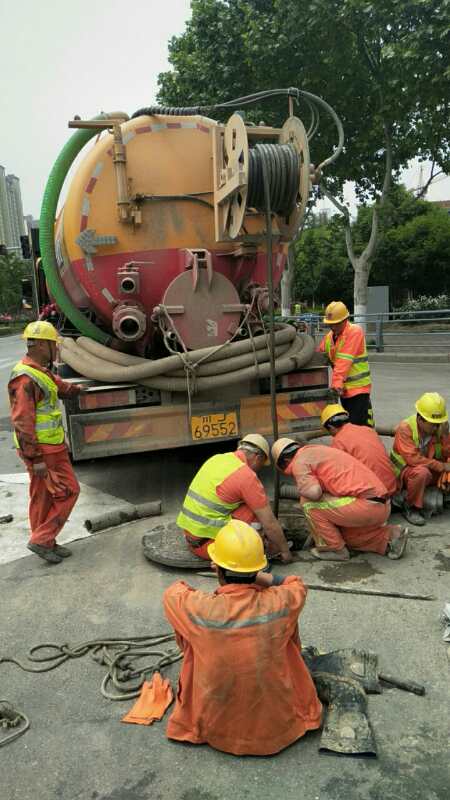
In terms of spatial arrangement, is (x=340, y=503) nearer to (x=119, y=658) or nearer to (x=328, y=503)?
(x=328, y=503)

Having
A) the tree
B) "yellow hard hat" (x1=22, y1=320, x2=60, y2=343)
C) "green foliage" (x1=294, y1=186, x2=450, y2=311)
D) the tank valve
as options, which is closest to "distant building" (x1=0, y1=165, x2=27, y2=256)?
"green foliage" (x1=294, y1=186, x2=450, y2=311)

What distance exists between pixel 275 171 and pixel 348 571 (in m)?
2.68

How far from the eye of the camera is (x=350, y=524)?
12.4ft

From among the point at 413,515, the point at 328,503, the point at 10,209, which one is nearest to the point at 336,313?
the point at 413,515

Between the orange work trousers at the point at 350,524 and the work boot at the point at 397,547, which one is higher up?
the orange work trousers at the point at 350,524

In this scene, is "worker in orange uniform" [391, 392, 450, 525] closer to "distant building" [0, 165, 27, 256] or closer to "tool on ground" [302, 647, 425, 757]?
"tool on ground" [302, 647, 425, 757]

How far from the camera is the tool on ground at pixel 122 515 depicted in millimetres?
4552

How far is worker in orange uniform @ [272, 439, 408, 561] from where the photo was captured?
375cm


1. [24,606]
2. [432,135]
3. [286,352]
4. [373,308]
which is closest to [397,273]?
[373,308]

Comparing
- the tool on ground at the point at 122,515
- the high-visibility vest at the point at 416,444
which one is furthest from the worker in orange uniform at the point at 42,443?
the high-visibility vest at the point at 416,444

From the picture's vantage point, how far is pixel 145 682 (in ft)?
8.74

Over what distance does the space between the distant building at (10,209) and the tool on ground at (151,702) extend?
3044 inches

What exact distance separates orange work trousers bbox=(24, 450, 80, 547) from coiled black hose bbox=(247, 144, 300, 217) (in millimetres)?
2253

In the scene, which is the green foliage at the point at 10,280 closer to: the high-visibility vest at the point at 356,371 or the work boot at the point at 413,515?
the high-visibility vest at the point at 356,371
